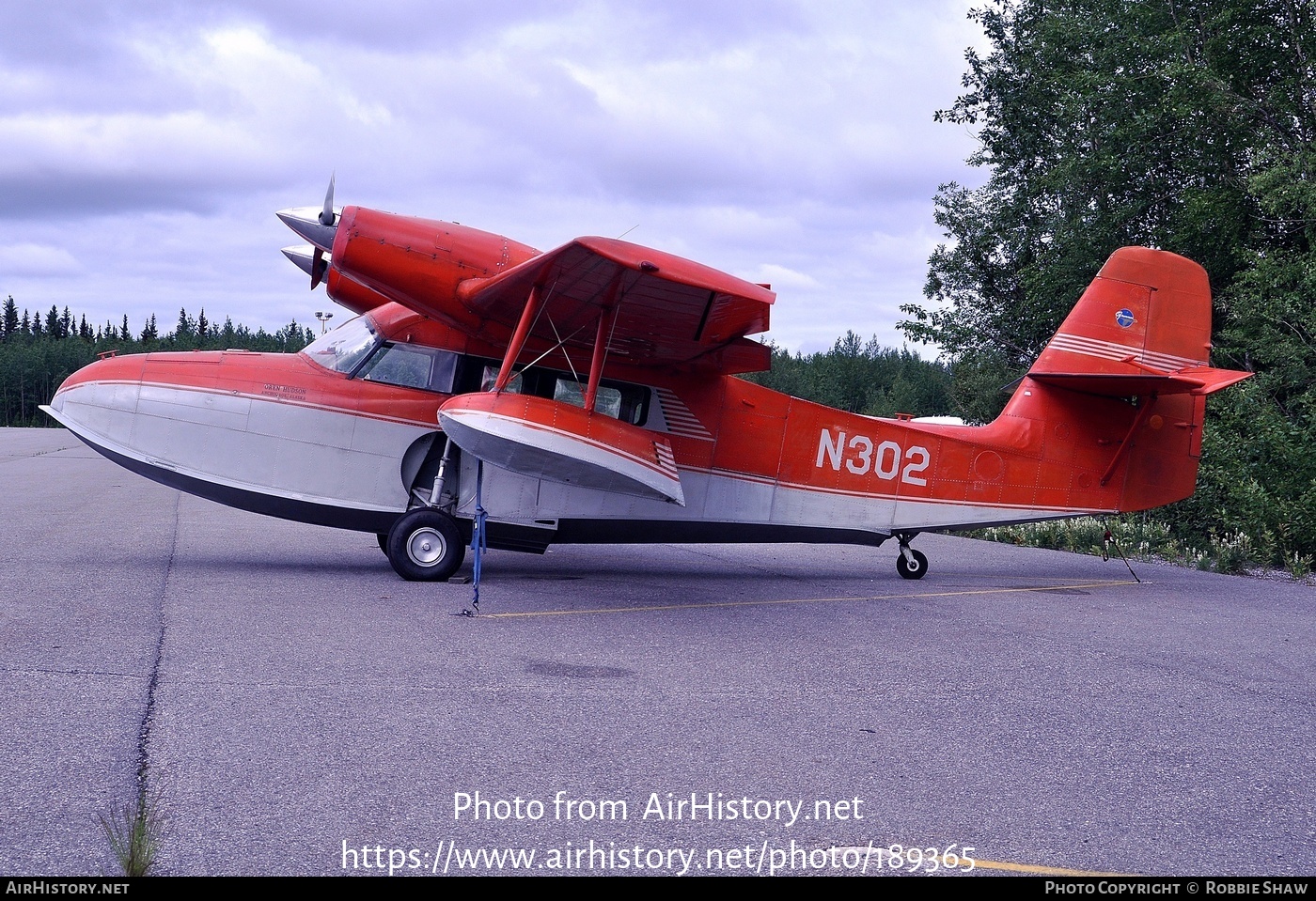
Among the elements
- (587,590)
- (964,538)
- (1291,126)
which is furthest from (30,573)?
(1291,126)

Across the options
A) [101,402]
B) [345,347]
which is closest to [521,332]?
[345,347]

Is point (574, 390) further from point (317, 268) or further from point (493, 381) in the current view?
point (317, 268)

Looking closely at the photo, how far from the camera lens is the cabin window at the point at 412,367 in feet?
34.4

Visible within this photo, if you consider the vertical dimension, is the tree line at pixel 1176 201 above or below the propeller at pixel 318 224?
above

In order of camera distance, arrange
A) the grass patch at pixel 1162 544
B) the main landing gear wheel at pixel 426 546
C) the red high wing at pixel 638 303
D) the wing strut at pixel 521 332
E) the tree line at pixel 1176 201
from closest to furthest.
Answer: the red high wing at pixel 638 303 < the wing strut at pixel 521 332 < the main landing gear wheel at pixel 426 546 < the grass patch at pixel 1162 544 < the tree line at pixel 1176 201

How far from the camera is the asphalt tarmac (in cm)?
362

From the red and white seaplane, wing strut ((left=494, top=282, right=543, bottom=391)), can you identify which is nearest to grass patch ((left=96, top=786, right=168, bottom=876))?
the red and white seaplane

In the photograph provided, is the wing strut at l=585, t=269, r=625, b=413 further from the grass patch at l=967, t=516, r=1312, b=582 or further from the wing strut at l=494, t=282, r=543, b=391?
the grass patch at l=967, t=516, r=1312, b=582

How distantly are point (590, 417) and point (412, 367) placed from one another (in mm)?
2357

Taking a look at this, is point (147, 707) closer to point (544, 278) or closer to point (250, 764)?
point (250, 764)

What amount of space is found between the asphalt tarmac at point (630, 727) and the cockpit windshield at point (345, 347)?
7.08ft

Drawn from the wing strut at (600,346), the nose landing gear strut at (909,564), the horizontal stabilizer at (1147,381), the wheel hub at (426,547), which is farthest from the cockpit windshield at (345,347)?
the horizontal stabilizer at (1147,381)

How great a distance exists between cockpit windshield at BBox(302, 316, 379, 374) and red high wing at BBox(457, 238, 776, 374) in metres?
1.50

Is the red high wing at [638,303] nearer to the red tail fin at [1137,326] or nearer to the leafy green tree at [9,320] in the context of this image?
the red tail fin at [1137,326]
